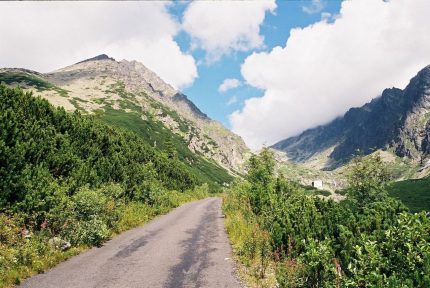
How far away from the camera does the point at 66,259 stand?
56.6 ft

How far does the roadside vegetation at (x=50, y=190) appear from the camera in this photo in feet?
52.9

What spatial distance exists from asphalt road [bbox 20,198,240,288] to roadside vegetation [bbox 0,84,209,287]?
1.05m

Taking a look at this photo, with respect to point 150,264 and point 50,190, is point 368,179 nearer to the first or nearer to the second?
point 150,264

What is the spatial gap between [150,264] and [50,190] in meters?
7.25

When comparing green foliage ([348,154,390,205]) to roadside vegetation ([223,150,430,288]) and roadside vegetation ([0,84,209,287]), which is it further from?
roadside vegetation ([0,84,209,287])

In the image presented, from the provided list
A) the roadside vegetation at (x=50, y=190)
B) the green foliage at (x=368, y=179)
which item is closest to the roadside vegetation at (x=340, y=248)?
the roadside vegetation at (x=50, y=190)

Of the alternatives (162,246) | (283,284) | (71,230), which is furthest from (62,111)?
(283,284)

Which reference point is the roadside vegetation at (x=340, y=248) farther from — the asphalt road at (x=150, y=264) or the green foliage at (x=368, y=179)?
the green foliage at (x=368, y=179)

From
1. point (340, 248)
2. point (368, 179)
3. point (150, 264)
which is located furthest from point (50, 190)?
point (368, 179)

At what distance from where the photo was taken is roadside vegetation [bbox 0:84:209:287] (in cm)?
1611

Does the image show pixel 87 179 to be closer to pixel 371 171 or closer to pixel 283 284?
pixel 283 284

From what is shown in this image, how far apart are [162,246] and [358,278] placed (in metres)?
14.1

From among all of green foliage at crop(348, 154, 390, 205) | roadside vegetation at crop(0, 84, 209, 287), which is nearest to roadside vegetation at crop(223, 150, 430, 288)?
roadside vegetation at crop(0, 84, 209, 287)

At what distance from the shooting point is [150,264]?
55.0 ft
